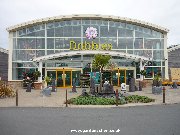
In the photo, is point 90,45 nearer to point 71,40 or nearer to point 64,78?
point 71,40

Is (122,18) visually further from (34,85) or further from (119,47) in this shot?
(34,85)

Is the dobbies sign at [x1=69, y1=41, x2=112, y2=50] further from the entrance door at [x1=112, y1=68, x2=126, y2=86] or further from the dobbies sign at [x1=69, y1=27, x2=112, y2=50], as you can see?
the entrance door at [x1=112, y1=68, x2=126, y2=86]

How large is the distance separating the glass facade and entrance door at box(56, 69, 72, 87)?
792 mm

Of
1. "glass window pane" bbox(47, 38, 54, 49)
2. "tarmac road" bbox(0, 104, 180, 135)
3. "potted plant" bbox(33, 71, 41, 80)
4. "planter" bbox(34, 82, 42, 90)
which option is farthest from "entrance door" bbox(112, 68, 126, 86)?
"tarmac road" bbox(0, 104, 180, 135)

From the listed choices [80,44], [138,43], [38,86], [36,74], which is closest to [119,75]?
[138,43]

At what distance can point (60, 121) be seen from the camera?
35.2 feet

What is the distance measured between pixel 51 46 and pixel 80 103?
18.2m

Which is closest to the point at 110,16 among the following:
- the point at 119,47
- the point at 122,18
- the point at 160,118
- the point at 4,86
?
the point at 122,18

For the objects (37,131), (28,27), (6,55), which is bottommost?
(37,131)

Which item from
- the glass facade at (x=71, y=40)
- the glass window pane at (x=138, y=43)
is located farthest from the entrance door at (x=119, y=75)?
the glass window pane at (x=138, y=43)

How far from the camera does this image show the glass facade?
34188 mm

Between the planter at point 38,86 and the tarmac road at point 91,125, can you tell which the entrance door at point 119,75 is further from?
the tarmac road at point 91,125

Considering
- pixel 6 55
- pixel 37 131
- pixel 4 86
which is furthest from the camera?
pixel 6 55

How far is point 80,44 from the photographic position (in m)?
34.3
